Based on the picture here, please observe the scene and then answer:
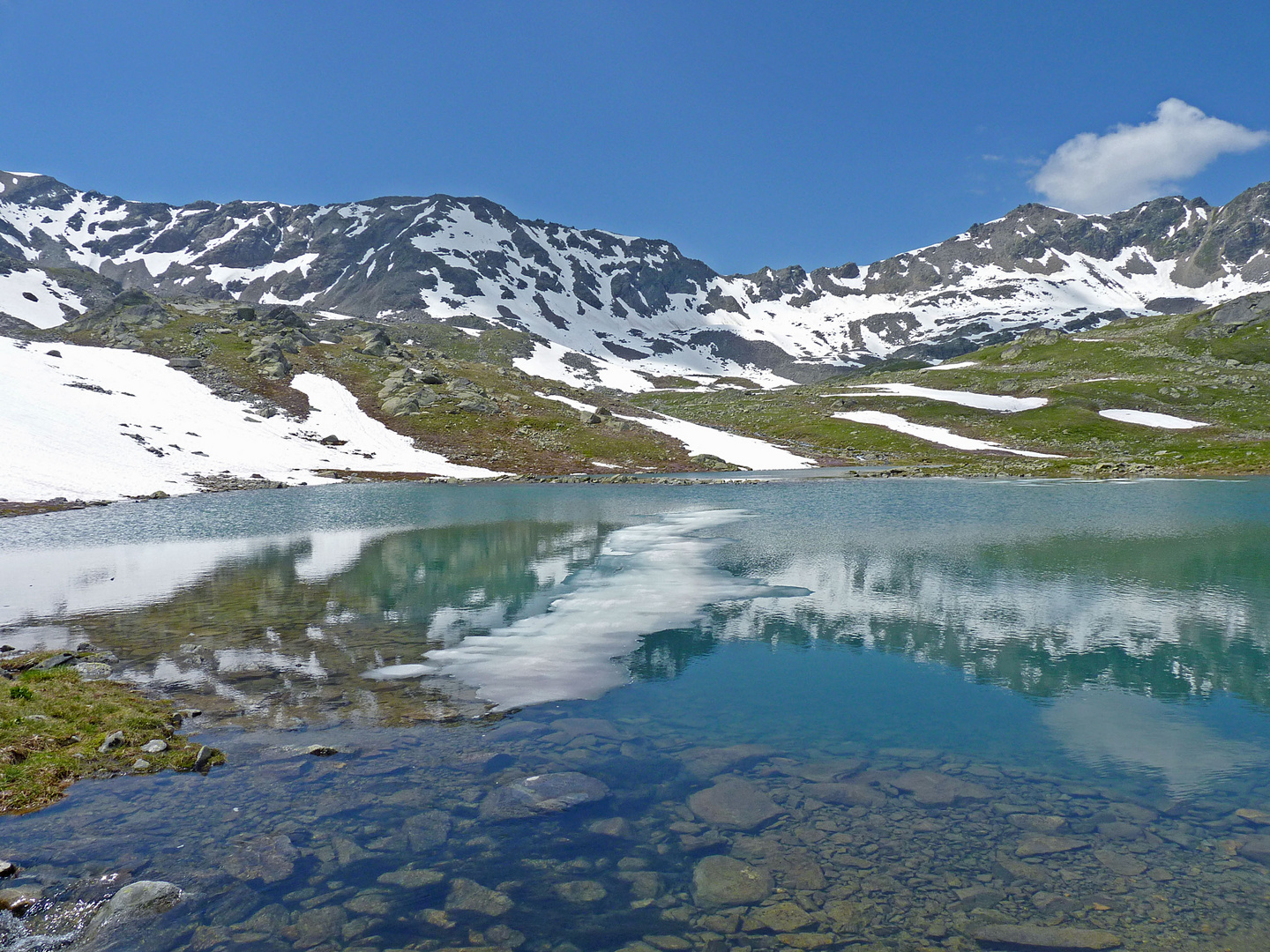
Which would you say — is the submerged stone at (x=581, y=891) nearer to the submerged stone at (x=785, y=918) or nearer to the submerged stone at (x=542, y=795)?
the submerged stone at (x=542, y=795)

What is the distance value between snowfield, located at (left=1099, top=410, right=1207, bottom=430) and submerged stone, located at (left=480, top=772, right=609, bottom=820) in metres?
153

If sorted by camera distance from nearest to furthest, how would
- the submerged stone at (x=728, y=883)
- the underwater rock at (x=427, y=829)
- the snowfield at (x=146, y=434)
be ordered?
the submerged stone at (x=728, y=883) → the underwater rock at (x=427, y=829) → the snowfield at (x=146, y=434)

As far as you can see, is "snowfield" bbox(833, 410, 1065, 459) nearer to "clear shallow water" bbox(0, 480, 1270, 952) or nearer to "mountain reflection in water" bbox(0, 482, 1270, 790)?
"mountain reflection in water" bbox(0, 482, 1270, 790)

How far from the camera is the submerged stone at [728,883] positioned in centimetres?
933

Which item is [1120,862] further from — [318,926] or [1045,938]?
[318,926]

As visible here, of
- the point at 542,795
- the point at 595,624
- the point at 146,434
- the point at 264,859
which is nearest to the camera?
the point at 264,859

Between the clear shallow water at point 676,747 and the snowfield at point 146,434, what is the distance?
41338mm

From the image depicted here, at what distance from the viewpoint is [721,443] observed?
12500 centimetres

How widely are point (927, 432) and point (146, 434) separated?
13005 cm

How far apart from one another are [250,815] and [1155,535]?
48779 mm

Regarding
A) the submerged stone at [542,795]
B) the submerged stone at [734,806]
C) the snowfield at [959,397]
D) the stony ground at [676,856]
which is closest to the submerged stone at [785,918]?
the stony ground at [676,856]

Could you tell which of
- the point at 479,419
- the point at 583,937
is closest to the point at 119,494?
the point at 479,419

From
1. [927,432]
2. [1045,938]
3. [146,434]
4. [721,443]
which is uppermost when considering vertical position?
[927,432]

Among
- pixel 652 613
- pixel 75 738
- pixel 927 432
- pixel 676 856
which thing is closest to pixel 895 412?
pixel 927 432
